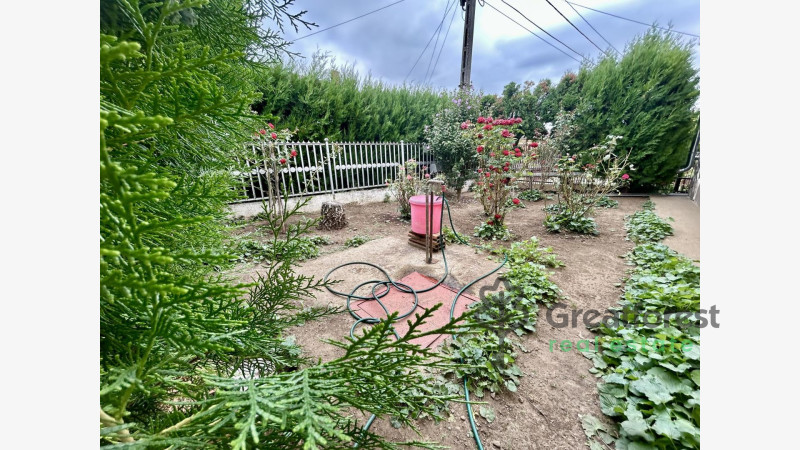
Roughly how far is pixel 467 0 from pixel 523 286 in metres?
7.98

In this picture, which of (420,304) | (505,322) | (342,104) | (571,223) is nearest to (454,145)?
(342,104)

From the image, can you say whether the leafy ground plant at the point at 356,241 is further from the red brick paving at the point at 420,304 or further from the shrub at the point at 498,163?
the shrub at the point at 498,163

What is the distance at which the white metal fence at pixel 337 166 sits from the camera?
18.5 feet

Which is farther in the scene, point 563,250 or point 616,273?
point 563,250

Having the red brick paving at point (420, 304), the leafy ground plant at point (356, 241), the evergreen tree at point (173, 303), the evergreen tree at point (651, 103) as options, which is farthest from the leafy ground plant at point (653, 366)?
the evergreen tree at point (651, 103)

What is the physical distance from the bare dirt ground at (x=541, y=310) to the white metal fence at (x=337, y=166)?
1.15 metres

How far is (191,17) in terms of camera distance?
67 centimetres

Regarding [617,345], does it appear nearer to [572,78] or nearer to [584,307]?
[584,307]

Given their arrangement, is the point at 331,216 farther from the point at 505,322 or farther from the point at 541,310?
the point at 505,322

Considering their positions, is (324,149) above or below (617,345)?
above

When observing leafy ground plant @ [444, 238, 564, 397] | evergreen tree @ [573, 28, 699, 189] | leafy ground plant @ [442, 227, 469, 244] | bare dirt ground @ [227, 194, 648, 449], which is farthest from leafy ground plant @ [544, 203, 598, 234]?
evergreen tree @ [573, 28, 699, 189]

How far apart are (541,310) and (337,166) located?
5.31 metres

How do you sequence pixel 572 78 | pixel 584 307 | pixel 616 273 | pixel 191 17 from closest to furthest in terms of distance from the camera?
pixel 191 17
pixel 584 307
pixel 616 273
pixel 572 78
